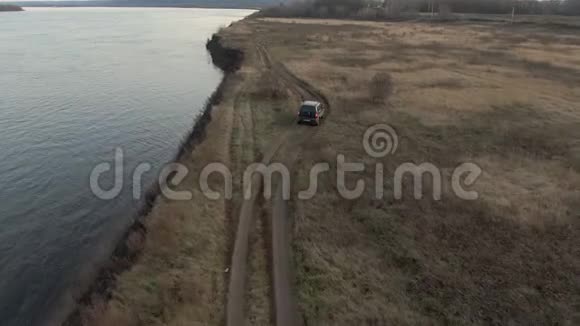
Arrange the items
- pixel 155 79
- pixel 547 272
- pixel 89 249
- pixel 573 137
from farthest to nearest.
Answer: pixel 155 79, pixel 573 137, pixel 89 249, pixel 547 272

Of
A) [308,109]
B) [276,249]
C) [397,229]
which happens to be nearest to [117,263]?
[276,249]

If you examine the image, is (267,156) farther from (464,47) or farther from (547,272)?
(464,47)

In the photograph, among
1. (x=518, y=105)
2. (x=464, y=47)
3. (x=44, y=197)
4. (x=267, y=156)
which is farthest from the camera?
(x=464, y=47)

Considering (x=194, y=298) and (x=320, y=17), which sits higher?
(x=320, y=17)

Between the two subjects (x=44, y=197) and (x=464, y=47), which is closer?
(x=44, y=197)

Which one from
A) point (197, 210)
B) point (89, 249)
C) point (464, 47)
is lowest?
point (89, 249)

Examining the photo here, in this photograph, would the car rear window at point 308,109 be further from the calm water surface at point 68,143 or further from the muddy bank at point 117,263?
the calm water surface at point 68,143

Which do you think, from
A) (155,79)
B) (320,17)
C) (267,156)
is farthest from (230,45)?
(320,17)
